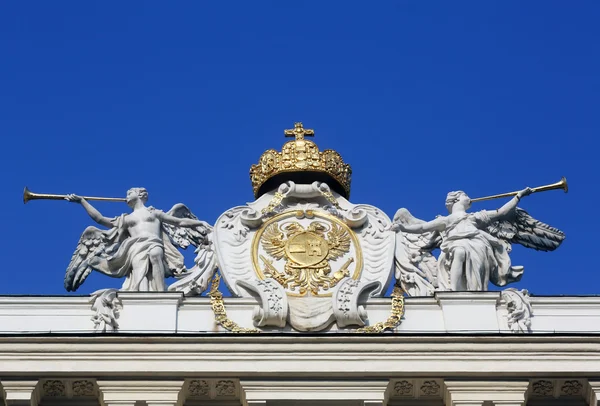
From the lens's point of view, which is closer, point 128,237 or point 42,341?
point 42,341

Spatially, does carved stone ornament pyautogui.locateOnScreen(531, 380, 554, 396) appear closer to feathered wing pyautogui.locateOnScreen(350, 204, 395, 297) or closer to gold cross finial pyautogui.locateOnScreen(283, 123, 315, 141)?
feathered wing pyautogui.locateOnScreen(350, 204, 395, 297)

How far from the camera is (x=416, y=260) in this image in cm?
2205

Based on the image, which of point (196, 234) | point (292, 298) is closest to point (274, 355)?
point (292, 298)

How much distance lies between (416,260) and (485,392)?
7.38 ft

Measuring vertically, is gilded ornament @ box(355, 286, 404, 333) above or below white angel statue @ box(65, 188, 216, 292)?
below

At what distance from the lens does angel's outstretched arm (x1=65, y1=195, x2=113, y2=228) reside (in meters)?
22.4

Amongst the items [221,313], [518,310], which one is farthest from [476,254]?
[221,313]

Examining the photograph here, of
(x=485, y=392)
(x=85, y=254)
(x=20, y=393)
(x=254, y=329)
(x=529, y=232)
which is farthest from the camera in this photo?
(x=529, y=232)

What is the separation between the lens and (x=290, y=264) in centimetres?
2178

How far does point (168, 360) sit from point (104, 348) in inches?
29.1

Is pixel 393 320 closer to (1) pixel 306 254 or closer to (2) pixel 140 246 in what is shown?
(1) pixel 306 254

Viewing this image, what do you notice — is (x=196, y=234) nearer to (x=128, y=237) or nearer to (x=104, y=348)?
(x=128, y=237)

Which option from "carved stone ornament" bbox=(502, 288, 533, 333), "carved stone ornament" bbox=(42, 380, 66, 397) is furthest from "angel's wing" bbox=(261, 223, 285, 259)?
"carved stone ornament" bbox=(42, 380, 66, 397)

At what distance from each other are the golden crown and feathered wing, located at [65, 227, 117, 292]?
80.4 inches
